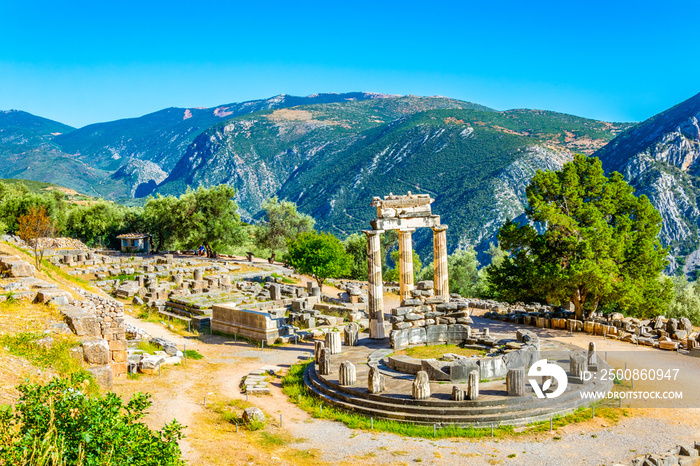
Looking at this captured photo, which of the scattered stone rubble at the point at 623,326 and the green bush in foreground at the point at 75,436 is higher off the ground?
the green bush in foreground at the point at 75,436

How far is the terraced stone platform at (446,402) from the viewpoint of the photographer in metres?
14.3

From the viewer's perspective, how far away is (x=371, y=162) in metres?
122

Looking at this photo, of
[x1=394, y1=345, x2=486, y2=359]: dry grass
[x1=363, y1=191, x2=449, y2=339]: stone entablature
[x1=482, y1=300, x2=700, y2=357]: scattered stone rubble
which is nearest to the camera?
[x1=394, y1=345, x2=486, y2=359]: dry grass

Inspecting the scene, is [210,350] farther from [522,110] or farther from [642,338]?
[522,110]

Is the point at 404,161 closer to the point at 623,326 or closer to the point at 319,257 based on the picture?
the point at 319,257

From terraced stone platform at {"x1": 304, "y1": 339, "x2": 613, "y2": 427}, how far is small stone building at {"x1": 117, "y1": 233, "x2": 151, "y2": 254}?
155ft

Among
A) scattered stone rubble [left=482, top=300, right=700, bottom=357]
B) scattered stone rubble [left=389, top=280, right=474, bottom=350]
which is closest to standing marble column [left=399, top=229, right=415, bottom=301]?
scattered stone rubble [left=389, top=280, right=474, bottom=350]

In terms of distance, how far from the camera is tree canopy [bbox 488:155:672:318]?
25.4 metres

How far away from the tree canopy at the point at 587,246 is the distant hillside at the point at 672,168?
4507 centimetres

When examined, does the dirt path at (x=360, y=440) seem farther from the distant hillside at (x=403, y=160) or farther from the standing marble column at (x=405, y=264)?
the distant hillside at (x=403, y=160)

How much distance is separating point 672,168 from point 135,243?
242ft

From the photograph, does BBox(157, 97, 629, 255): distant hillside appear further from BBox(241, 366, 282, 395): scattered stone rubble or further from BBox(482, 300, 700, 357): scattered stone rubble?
BBox(241, 366, 282, 395): scattered stone rubble

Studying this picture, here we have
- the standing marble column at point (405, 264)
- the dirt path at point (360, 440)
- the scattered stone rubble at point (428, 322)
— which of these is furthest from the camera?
the standing marble column at point (405, 264)

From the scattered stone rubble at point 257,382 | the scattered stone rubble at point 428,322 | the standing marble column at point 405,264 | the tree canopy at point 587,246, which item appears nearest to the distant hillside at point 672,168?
the tree canopy at point 587,246
